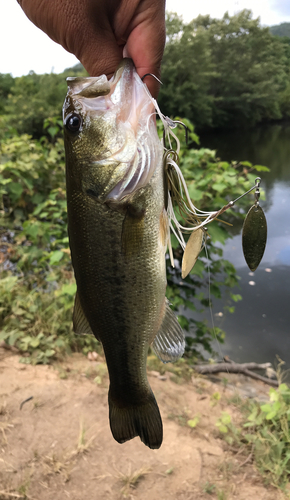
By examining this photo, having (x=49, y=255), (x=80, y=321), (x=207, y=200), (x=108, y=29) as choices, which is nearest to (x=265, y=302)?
(x=207, y=200)

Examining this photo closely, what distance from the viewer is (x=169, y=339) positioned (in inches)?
53.1

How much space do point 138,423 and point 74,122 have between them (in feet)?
3.69

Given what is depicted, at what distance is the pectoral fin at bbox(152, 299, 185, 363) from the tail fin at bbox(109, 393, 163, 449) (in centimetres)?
20

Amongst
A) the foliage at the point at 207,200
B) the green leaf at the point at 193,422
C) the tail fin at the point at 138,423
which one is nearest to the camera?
the tail fin at the point at 138,423

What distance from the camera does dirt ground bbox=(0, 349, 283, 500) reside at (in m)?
2.46

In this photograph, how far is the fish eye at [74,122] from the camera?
1.17m

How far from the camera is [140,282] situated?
1.23 meters

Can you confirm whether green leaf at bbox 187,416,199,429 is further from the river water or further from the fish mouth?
the fish mouth

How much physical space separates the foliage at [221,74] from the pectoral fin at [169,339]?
76.8ft

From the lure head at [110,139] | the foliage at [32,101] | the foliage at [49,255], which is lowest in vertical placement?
the foliage at [49,255]

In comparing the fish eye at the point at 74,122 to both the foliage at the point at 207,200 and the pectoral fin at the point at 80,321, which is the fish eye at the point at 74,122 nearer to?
the pectoral fin at the point at 80,321

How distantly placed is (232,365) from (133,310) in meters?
4.00

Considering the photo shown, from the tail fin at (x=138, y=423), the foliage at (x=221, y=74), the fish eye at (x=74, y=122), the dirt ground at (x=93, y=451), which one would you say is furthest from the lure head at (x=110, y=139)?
the foliage at (x=221, y=74)

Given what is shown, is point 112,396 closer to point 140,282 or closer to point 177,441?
point 140,282
